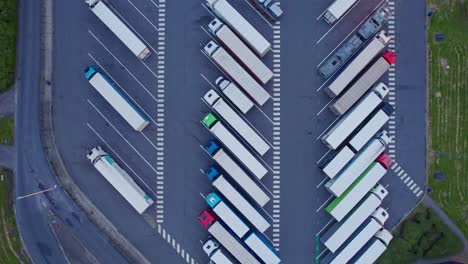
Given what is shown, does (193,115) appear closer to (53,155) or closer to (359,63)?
(53,155)

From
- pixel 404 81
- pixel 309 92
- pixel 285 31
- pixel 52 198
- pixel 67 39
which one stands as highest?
pixel 67 39

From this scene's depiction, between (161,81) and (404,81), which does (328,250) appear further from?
(161,81)

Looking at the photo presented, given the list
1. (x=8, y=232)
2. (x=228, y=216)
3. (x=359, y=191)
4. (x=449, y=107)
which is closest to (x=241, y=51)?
(x=228, y=216)

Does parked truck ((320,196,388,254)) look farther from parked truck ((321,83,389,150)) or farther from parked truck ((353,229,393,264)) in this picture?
parked truck ((321,83,389,150))

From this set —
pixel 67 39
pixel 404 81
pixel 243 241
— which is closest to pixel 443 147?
pixel 404 81

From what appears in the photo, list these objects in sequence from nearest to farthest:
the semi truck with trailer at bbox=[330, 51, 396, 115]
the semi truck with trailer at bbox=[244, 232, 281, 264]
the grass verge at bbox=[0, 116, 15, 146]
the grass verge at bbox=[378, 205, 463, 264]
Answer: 1. the semi truck with trailer at bbox=[244, 232, 281, 264]
2. the semi truck with trailer at bbox=[330, 51, 396, 115]
3. the grass verge at bbox=[378, 205, 463, 264]
4. the grass verge at bbox=[0, 116, 15, 146]

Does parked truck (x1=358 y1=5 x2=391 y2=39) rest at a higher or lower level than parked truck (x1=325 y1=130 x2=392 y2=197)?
higher

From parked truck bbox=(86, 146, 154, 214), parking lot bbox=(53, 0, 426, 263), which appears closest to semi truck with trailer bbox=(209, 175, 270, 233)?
parking lot bbox=(53, 0, 426, 263)
